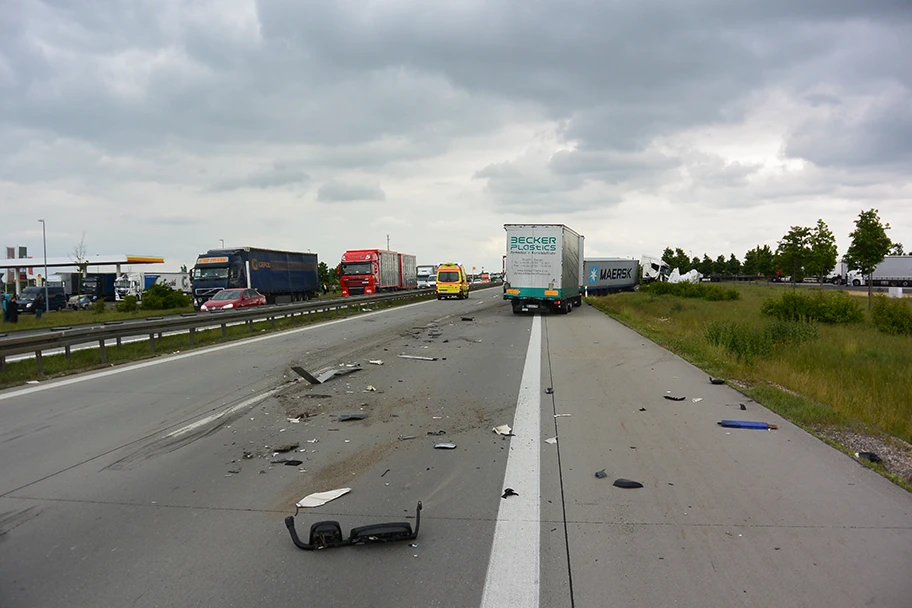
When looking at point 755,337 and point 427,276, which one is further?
point 427,276

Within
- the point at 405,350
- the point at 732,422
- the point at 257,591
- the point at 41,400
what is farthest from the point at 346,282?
the point at 257,591

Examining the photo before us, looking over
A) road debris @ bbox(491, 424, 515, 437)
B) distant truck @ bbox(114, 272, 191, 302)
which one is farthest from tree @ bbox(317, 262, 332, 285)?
road debris @ bbox(491, 424, 515, 437)

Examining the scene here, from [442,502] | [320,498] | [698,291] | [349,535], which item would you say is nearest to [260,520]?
[320,498]

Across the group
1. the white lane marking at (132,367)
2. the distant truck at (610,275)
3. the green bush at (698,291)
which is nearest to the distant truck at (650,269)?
the distant truck at (610,275)

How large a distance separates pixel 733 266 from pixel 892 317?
121414 millimetres

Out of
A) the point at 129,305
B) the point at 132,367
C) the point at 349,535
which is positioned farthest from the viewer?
the point at 129,305

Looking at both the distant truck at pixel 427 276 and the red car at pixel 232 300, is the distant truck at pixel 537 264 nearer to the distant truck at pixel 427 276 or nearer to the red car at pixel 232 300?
the red car at pixel 232 300

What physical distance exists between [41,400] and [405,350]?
833 centimetres

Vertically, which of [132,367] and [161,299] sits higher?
[161,299]

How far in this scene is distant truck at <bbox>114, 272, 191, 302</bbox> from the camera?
219 ft

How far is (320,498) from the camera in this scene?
554 cm

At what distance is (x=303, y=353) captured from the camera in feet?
52.5

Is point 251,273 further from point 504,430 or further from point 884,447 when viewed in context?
point 884,447

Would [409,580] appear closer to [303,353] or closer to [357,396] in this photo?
[357,396]
